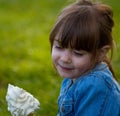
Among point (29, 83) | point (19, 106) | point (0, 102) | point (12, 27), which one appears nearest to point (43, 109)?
point (0, 102)

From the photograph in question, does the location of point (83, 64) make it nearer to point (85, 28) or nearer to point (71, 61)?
point (71, 61)

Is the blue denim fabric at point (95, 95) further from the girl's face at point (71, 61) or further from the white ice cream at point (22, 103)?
the white ice cream at point (22, 103)

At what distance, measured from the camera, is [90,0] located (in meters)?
3.79

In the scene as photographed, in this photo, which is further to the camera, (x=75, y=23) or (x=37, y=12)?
(x=37, y=12)

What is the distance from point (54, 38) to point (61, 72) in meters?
0.23

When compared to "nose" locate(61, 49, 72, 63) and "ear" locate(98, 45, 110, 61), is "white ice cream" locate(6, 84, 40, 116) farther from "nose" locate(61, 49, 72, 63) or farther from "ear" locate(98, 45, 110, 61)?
"ear" locate(98, 45, 110, 61)

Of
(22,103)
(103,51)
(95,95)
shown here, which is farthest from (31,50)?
(95,95)

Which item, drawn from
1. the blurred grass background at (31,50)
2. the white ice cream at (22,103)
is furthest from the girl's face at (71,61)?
the blurred grass background at (31,50)

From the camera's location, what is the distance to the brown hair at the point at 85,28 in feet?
11.3

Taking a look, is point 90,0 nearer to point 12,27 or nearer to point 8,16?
point 12,27

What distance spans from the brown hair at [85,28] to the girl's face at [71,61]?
0.12 ft

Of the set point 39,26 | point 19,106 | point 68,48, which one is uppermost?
point 68,48

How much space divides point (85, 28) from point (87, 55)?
0.17 m

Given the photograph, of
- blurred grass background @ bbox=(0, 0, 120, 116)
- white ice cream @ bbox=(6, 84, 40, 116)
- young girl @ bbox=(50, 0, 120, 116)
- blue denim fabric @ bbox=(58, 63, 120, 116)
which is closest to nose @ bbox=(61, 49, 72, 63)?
young girl @ bbox=(50, 0, 120, 116)
